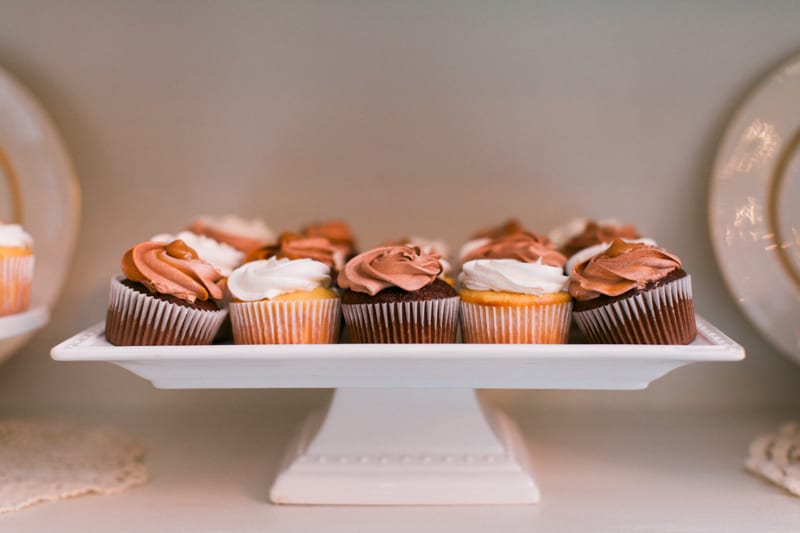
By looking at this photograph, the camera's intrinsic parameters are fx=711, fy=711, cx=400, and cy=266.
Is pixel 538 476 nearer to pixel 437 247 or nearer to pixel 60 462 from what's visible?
pixel 437 247

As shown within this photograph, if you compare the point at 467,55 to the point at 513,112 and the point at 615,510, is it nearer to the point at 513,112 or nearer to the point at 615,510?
the point at 513,112

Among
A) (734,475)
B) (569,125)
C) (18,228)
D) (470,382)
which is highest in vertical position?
(569,125)

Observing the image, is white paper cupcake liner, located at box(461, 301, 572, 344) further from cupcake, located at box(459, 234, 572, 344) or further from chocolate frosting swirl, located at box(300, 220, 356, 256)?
chocolate frosting swirl, located at box(300, 220, 356, 256)

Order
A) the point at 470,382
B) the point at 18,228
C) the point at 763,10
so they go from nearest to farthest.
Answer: the point at 470,382 → the point at 18,228 → the point at 763,10

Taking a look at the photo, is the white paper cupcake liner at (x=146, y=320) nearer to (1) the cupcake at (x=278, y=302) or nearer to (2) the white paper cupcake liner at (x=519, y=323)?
(1) the cupcake at (x=278, y=302)

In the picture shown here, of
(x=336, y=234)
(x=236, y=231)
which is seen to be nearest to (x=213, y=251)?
(x=236, y=231)

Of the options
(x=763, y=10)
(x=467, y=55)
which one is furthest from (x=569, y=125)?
(x=763, y=10)

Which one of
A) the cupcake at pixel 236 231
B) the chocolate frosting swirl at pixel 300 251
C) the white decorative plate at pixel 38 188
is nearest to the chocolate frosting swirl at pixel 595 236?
the chocolate frosting swirl at pixel 300 251
